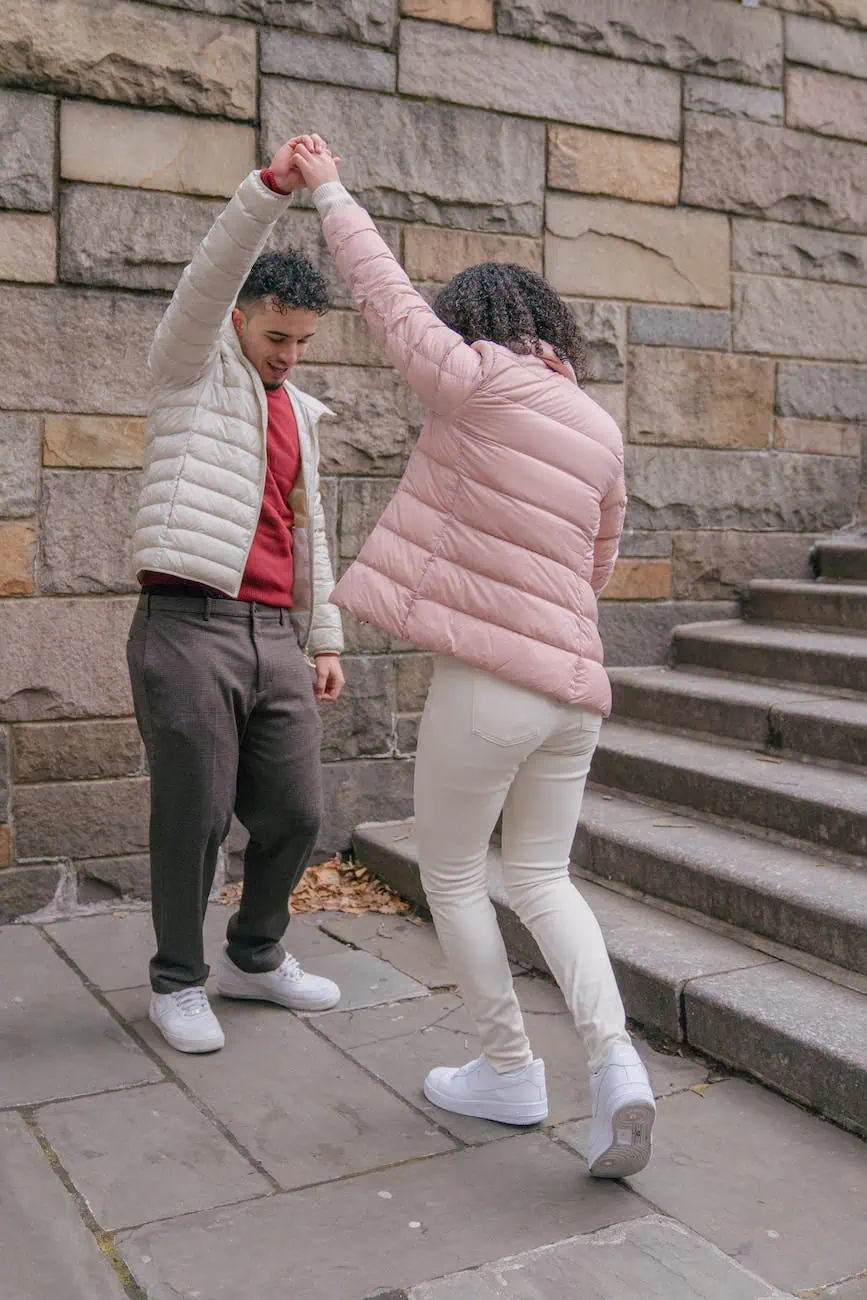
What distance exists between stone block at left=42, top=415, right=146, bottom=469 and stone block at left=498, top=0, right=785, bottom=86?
2.06 meters

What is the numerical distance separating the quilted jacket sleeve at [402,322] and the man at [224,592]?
36 centimetres

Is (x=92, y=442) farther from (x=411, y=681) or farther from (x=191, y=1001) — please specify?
(x=191, y=1001)

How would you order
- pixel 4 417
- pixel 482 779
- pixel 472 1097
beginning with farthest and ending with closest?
1. pixel 4 417
2. pixel 472 1097
3. pixel 482 779

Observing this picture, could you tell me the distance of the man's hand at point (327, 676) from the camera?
3.58 metres

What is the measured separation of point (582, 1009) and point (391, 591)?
0.88 metres

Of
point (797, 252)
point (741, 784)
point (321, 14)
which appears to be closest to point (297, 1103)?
point (741, 784)

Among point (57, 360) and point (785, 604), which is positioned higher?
point (57, 360)

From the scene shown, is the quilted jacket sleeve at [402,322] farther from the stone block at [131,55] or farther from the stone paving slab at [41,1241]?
the stone block at [131,55]

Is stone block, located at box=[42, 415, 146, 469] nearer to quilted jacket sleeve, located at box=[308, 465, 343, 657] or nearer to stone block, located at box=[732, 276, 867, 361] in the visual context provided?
quilted jacket sleeve, located at box=[308, 465, 343, 657]

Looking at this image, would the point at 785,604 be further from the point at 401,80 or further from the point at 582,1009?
the point at 582,1009

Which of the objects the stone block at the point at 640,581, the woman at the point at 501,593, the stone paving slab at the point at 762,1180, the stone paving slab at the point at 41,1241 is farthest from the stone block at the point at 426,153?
the stone paving slab at the point at 41,1241

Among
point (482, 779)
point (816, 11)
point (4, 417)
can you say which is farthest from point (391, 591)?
point (816, 11)

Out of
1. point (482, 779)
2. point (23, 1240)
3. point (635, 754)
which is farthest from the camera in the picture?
point (635, 754)

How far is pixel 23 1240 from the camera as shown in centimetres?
240
